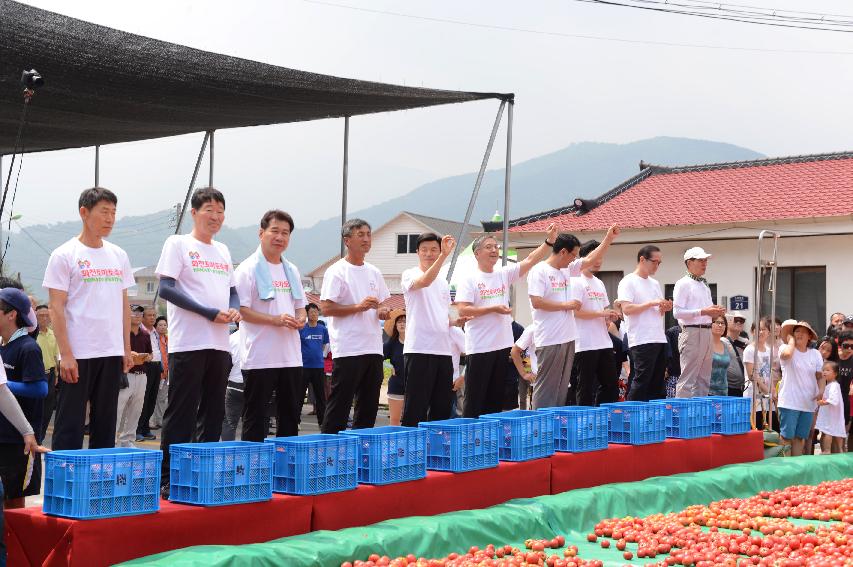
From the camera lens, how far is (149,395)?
451 inches

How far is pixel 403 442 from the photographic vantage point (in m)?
5.77

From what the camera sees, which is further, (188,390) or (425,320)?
(425,320)

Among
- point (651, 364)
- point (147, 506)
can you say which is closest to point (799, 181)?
point (651, 364)

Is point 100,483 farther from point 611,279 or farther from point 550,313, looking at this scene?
point 611,279

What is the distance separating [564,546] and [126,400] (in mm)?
4890

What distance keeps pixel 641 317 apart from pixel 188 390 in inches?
183

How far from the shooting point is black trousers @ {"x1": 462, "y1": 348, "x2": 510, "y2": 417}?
732 cm

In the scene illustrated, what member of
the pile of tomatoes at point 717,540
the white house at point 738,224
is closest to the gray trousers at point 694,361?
the pile of tomatoes at point 717,540

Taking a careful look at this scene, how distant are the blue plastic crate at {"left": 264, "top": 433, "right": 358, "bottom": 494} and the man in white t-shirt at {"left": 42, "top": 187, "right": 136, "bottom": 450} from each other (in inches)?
33.9

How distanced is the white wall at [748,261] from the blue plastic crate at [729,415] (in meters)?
8.35

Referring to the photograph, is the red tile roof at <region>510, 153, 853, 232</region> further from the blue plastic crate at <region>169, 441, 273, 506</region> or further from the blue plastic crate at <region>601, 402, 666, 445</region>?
the blue plastic crate at <region>169, 441, 273, 506</region>

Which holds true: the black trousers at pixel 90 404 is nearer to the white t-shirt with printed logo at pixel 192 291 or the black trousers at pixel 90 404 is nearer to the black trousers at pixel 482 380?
the white t-shirt with printed logo at pixel 192 291

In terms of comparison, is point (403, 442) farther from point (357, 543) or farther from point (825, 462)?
point (825, 462)

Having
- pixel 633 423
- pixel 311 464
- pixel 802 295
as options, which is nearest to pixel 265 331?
pixel 311 464
